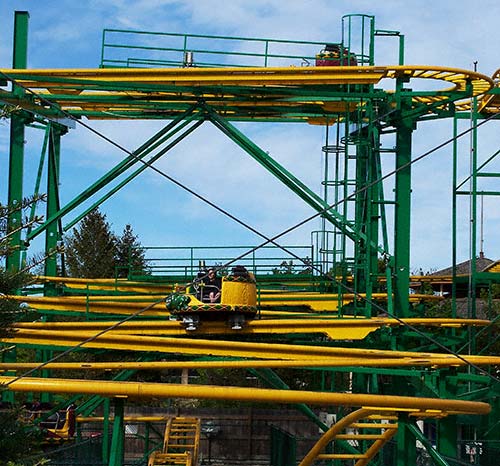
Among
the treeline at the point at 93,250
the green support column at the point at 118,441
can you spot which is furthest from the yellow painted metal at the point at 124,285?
the treeline at the point at 93,250

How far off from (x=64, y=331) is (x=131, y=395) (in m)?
8.57

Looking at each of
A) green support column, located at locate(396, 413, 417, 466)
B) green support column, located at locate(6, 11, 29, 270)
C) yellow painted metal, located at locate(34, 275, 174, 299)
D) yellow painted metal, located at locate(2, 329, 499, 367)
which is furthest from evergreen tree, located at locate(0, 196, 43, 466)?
yellow painted metal, located at locate(34, 275, 174, 299)

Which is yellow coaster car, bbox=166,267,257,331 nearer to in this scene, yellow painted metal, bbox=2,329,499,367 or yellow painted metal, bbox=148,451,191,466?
yellow painted metal, bbox=2,329,499,367

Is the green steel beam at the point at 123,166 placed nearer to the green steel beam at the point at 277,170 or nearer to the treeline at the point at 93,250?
the green steel beam at the point at 277,170

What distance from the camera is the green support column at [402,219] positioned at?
20344 mm

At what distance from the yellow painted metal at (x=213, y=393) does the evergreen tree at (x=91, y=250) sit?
34902mm

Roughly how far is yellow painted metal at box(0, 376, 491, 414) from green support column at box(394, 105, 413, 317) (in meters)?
9.48

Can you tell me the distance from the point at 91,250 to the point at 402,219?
29067 mm

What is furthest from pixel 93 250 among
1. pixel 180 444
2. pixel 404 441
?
pixel 404 441

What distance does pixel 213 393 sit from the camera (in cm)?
1020

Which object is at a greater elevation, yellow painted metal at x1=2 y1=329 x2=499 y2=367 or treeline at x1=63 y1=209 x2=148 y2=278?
treeline at x1=63 y1=209 x2=148 y2=278

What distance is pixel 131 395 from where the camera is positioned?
10203mm

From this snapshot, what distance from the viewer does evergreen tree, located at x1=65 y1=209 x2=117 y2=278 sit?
151 ft

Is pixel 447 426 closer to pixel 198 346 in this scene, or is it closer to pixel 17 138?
pixel 198 346
